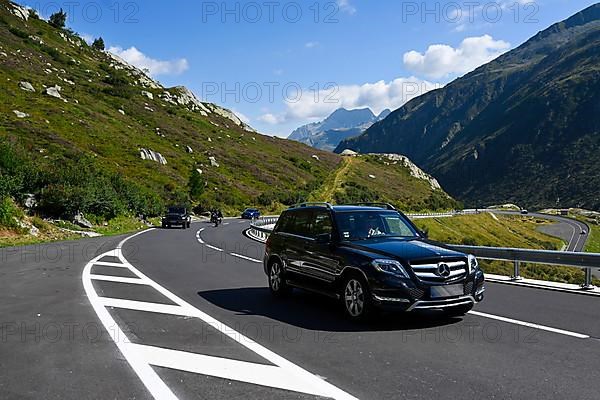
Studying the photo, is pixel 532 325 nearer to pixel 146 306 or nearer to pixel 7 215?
pixel 146 306

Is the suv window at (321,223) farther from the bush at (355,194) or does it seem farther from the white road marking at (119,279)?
the bush at (355,194)

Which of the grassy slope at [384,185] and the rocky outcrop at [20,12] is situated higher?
the rocky outcrop at [20,12]

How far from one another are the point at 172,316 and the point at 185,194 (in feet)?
177

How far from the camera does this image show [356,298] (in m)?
7.92

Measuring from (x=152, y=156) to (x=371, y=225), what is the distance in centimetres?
6637

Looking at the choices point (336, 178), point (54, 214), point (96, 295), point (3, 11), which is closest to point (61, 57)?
point (3, 11)

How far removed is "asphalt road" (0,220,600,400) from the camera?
509 centimetres

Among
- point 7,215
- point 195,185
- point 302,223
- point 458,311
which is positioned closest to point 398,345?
point 458,311

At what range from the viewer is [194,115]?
11531cm

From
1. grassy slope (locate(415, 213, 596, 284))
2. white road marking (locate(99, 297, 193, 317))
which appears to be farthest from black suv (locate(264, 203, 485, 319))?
grassy slope (locate(415, 213, 596, 284))

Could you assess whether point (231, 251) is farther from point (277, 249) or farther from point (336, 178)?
point (336, 178)

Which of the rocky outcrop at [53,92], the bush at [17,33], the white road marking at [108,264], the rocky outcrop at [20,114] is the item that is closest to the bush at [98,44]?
the bush at [17,33]

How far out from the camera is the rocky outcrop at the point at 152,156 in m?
70.2

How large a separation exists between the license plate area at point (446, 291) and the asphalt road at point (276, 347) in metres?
0.46
